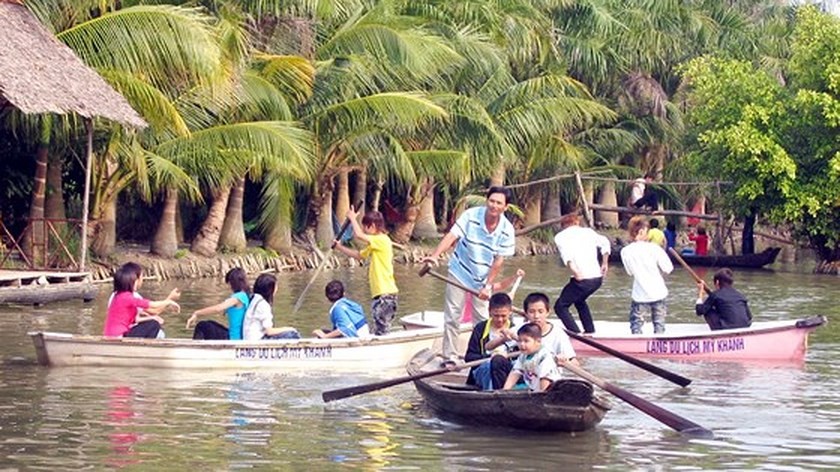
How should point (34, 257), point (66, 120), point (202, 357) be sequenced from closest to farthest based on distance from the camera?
point (202, 357), point (66, 120), point (34, 257)

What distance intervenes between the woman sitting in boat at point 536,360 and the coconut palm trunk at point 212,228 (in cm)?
1840

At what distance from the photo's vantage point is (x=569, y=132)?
4800cm

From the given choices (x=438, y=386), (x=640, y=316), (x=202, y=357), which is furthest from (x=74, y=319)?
(x=438, y=386)

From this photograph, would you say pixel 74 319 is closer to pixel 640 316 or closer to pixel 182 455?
pixel 640 316

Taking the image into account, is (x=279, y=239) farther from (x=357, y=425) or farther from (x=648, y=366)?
(x=357, y=425)

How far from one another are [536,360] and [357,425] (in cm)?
164

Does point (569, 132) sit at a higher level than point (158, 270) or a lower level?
higher

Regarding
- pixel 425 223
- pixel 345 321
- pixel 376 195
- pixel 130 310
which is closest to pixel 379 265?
pixel 345 321

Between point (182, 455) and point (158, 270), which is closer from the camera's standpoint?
point (182, 455)

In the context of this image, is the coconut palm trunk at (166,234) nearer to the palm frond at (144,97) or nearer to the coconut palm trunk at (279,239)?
the coconut palm trunk at (279,239)

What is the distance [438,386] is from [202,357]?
3368 millimetres

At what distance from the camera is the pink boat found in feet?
58.2

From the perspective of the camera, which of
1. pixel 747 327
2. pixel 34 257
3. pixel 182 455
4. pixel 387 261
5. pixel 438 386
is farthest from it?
pixel 34 257

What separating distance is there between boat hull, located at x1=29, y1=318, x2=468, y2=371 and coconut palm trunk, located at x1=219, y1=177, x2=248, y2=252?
50.3 ft
